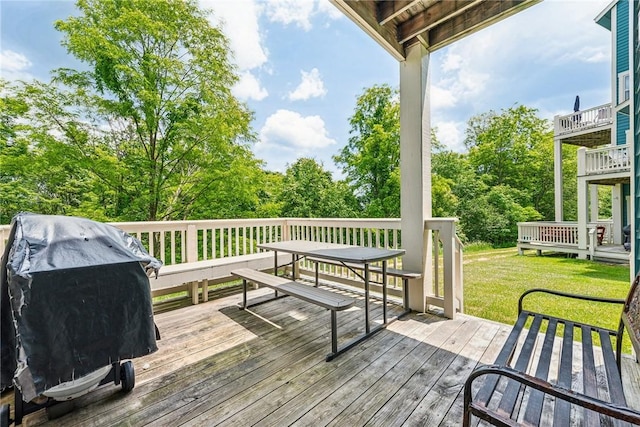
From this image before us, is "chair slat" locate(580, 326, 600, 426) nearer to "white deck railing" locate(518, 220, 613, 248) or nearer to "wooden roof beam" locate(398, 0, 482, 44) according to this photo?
"wooden roof beam" locate(398, 0, 482, 44)

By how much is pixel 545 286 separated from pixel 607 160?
4.66 m

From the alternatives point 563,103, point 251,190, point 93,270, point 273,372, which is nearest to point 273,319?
point 273,372

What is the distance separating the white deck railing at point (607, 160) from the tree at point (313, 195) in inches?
326

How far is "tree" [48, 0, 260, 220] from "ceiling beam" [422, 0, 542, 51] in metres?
5.50

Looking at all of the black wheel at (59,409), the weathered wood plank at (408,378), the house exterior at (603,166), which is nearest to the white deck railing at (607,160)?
the house exterior at (603,166)

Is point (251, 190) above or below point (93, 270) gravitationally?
above

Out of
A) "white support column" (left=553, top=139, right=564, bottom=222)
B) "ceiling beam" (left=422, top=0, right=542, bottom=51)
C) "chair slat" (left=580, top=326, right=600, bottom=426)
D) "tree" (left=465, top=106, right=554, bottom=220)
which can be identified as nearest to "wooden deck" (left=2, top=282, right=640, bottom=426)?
"chair slat" (left=580, top=326, right=600, bottom=426)

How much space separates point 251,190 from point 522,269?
7108 mm

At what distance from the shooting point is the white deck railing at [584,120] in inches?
318

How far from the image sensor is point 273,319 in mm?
3176

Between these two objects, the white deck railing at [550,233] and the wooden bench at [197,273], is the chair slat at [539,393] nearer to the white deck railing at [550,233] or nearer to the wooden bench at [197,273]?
the wooden bench at [197,273]

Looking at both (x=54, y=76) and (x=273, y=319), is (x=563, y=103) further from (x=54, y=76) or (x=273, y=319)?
(x=54, y=76)

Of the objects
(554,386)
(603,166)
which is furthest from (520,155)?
(554,386)

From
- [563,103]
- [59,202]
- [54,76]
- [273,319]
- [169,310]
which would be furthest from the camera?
[563,103]
